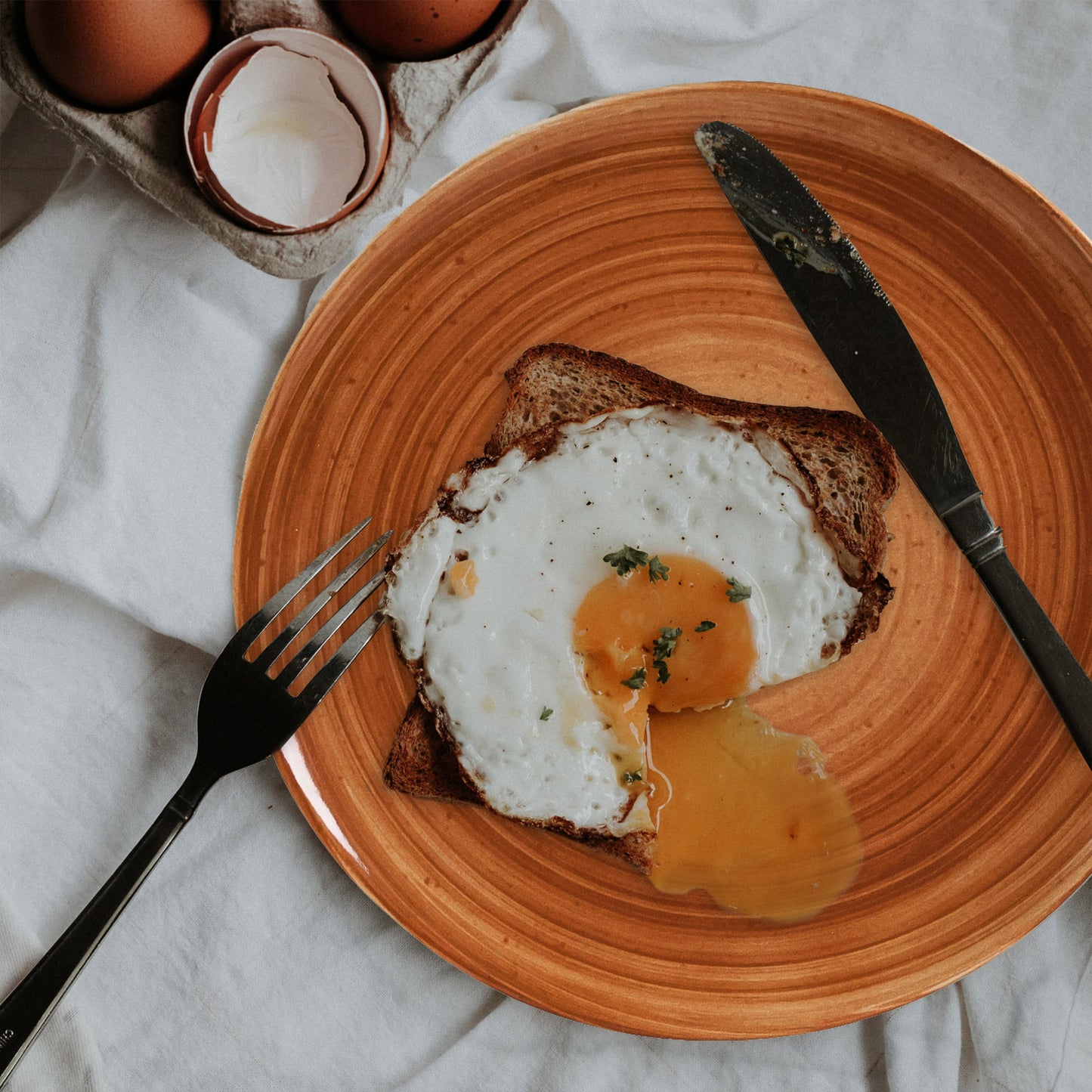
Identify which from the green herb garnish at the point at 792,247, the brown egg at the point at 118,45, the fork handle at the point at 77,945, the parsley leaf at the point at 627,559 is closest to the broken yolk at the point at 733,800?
the parsley leaf at the point at 627,559

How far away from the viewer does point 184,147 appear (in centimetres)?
241

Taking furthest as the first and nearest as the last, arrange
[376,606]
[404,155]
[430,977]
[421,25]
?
1. [430,977]
2. [376,606]
3. [404,155]
4. [421,25]

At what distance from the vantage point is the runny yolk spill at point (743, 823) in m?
2.64

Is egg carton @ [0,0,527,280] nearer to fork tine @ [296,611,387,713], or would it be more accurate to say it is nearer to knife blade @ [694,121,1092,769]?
knife blade @ [694,121,1092,769]

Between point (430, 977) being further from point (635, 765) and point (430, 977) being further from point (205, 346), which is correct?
point (205, 346)

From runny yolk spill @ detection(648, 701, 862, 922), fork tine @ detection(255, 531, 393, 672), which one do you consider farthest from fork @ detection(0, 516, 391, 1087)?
runny yolk spill @ detection(648, 701, 862, 922)

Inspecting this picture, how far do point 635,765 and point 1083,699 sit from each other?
4.45 feet

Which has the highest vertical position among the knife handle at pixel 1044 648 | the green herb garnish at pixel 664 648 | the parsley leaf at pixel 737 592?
the knife handle at pixel 1044 648

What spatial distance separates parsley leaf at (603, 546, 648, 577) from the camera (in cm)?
247

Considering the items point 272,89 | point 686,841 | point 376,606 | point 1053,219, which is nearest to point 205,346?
point 272,89

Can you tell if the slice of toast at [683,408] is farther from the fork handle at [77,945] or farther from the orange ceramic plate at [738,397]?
the fork handle at [77,945]

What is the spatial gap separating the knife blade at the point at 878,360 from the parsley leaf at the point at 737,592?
2.14 feet

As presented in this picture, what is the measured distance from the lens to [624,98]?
2.66 metres

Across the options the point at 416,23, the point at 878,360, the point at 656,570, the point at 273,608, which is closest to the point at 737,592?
the point at 656,570
